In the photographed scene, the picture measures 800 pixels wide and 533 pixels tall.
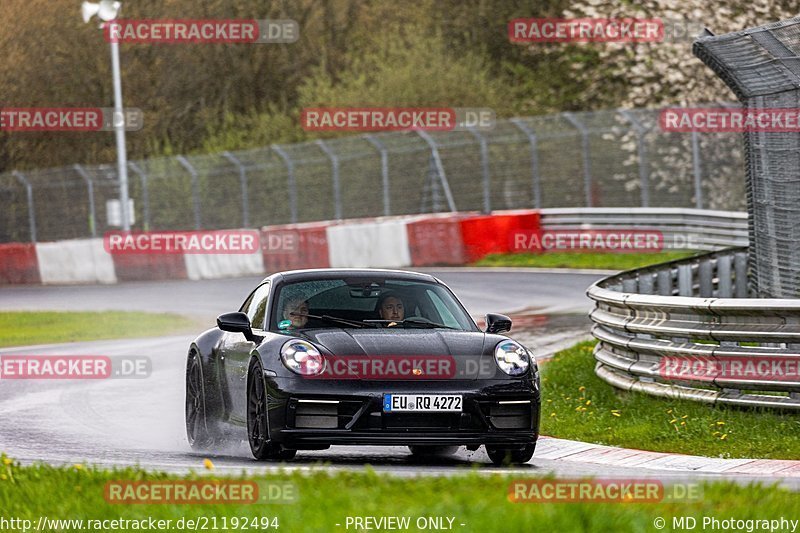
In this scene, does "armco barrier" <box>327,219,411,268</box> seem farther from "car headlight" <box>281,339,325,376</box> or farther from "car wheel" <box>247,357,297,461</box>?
"car headlight" <box>281,339,325,376</box>

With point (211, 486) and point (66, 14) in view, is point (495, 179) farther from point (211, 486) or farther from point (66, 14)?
point (211, 486)

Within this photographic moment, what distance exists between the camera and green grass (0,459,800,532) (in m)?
6.33

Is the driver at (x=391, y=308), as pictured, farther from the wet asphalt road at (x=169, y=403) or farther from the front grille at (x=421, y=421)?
the front grille at (x=421, y=421)

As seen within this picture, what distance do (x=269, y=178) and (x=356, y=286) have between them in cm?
2686

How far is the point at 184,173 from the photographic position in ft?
125

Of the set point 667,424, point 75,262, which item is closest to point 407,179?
point 75,262

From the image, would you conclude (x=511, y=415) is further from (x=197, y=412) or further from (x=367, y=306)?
(x=197, y=412)

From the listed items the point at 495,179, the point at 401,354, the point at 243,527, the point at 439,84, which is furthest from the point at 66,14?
the point at 243,527

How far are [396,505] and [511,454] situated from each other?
350cm

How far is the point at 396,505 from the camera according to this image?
274 inches

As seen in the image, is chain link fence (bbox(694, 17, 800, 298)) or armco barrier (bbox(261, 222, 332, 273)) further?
armco barrier (bbox(261, 222, 332, 273))

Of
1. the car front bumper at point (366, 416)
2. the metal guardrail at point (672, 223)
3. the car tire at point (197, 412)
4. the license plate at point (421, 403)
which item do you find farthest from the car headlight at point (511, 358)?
the metal guardrail at point (672, 223)

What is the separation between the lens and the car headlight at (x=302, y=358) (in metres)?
9.82

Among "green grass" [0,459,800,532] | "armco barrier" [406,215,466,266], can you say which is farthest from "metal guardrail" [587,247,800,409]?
"armco barrier" [406,215,466,266]
